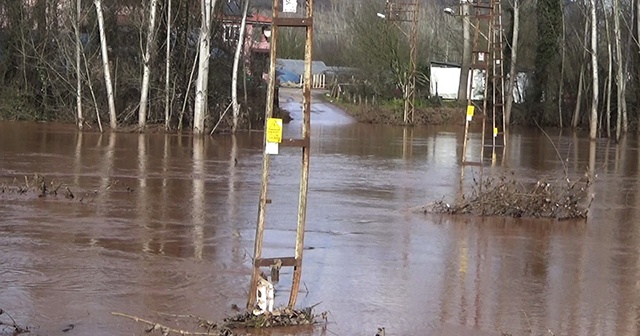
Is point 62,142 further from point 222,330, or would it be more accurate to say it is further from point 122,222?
point 222,330

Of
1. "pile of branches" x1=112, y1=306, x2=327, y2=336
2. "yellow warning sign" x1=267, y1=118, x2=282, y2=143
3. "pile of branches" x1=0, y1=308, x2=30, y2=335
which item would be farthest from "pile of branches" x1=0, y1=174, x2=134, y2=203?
"yellow warning sign" x1=267, y1=118, x2=282, y2=143

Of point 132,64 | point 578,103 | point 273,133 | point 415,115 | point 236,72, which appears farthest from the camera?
point 578,103

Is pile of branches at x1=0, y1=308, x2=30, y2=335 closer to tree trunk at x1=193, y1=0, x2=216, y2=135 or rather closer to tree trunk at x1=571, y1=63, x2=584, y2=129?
tree trunk at x1=193, y1=0, x2=216, y2=135

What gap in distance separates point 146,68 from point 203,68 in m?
2.02

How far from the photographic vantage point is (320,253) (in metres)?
13.0

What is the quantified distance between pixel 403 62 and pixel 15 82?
23.9 meters

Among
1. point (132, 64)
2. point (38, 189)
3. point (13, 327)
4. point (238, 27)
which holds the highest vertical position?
point (238, 27)

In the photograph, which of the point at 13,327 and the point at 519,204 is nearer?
the point at 13,327

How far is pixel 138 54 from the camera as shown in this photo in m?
38.5

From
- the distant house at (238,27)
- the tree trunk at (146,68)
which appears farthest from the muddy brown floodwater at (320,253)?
the distant house at (238,27)

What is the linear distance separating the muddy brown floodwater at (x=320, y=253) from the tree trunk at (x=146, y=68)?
965cm

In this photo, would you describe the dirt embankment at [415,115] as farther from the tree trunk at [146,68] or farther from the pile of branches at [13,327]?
the pile of branches at [13,327]

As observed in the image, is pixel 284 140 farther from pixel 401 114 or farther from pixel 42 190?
pixel 401 114

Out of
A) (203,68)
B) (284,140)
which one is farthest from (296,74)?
(284,140)
